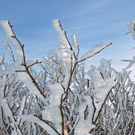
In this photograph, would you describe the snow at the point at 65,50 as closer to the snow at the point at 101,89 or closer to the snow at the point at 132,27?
the snow at the point at 101,89

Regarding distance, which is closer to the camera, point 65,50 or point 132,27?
point 65,50

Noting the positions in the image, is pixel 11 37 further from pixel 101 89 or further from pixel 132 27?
pixel 132 27

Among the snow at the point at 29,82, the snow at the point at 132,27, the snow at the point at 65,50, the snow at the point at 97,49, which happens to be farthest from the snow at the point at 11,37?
the snow at the point at 132,27

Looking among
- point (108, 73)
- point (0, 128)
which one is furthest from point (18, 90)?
point (108, 73)

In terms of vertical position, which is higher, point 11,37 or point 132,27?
point 132,27

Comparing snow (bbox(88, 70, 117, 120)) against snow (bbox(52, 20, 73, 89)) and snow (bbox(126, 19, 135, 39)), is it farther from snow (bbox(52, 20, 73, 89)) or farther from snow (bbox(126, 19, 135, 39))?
snow (bbox(126, 19, 135, 39))

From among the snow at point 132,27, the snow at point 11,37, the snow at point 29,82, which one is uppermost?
the snow at point 132,27

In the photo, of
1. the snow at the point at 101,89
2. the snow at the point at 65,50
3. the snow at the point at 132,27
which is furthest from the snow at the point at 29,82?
the snow at the point at 132,27

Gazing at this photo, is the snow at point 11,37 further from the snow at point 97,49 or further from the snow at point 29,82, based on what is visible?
the snow at point 97,49

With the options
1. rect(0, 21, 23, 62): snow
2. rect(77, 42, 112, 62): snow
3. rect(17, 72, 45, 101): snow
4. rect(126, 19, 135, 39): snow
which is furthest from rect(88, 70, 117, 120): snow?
rect(126, 19, 135, 39): snow

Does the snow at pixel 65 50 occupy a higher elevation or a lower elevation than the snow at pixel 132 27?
lower

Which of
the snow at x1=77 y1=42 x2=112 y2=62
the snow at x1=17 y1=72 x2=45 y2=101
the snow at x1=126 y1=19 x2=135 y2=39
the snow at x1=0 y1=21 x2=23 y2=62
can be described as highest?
the snow at x1=126 y1=19 x2=135 y2=39

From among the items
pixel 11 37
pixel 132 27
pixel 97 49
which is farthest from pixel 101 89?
pixel 132 27

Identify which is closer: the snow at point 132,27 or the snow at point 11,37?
the snow at point 11,37
